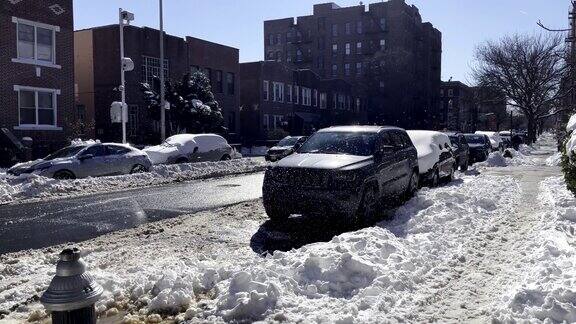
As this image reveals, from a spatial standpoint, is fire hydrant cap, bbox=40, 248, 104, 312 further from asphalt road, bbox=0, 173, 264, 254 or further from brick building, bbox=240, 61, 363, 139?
brick building, bbox=240, 61, 363, 139

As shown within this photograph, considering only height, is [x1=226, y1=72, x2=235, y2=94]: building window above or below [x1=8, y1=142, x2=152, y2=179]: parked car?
above

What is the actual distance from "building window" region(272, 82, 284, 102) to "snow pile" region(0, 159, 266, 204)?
28376mm

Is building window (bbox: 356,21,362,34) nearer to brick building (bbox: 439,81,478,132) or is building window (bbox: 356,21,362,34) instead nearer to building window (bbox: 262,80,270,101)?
brick building (bbox: 439,81,478,132)

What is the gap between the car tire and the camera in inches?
355

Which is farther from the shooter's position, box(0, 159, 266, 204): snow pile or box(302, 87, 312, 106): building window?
box(302, 87, 312, 106): building window

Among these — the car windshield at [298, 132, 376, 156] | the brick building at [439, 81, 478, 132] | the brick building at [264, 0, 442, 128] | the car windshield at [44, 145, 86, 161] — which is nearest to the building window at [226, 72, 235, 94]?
the car windshield at [44, 145, 86, 161]

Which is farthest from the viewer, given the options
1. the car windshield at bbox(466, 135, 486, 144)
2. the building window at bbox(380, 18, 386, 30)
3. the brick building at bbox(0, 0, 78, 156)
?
the building window at bbox(380, 18, 386, 30)

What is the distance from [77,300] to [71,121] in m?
25.7

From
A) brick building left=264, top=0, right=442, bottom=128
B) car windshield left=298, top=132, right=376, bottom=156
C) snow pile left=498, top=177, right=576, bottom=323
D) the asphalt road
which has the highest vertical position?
brick building left=264, top=0, right=442, bottom=128

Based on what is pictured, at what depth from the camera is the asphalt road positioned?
898 cm

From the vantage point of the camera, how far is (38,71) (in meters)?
25.5

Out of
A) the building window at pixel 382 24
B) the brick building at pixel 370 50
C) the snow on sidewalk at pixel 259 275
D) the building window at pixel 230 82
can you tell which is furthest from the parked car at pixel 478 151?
the building window at pixel 382 24

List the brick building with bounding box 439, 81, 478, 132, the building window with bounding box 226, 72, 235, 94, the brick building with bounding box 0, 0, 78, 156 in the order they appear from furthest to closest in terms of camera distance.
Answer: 1. the brick building with bounding box 439, 81, 478, 132
2. the building window with bounding box 226, 72, 235, 94
3. the brick building with bounding box 0, 0, 78, 156

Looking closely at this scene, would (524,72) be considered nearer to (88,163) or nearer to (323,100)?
(323,100)
